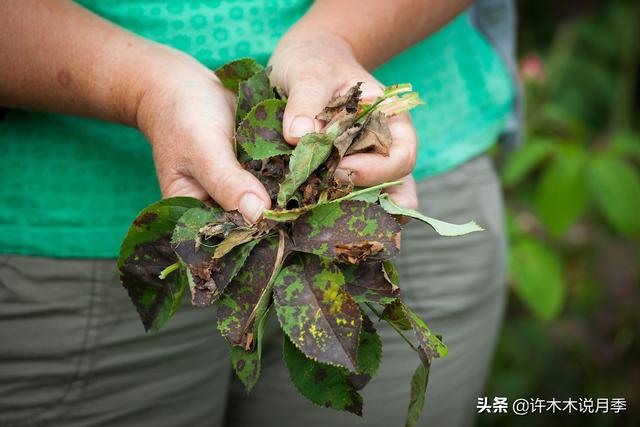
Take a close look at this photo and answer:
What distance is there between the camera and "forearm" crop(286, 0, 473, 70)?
→ 89 centimetres

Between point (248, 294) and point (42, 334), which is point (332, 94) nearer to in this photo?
point (248, 294)

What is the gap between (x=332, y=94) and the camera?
2.63 feet

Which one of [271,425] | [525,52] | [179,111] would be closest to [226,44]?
[179,111]

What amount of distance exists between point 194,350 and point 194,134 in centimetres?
36

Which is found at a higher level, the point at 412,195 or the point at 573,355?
the point at 412,195

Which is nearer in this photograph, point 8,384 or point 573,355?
point 8,384

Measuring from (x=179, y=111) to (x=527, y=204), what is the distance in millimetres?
1851

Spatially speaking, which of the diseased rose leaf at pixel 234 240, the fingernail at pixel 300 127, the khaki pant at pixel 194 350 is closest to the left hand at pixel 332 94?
the fingernail at pixel 300 127

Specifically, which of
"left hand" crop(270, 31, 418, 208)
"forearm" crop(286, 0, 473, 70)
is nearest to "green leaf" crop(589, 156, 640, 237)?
"forearm" crop(286, 0, 473, 70)

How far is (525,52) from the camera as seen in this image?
319 centimetres

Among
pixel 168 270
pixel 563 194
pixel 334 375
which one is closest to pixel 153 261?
pixel 168 270

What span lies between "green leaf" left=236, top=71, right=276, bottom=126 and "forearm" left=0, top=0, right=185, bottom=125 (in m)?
0.11

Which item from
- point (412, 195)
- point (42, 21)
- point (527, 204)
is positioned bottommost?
point (527, 204)

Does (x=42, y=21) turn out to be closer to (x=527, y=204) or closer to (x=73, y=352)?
(x=73, y=352)
